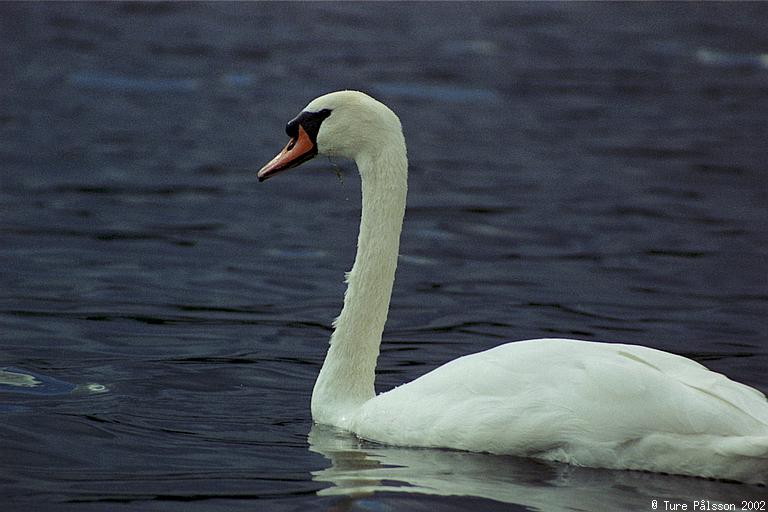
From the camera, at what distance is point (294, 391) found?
8.49m

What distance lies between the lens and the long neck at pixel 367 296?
7684 mm

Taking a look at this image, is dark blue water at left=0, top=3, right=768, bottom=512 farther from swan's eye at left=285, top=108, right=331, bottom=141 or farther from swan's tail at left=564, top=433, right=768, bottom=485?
swan's eye at left=285, top=108, right=331, bottom=141

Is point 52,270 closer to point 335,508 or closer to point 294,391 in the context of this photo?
point 294,391

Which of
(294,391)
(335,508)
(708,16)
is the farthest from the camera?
(708,16)

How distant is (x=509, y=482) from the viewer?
660 centimetres

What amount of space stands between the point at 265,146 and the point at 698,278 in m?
6.66

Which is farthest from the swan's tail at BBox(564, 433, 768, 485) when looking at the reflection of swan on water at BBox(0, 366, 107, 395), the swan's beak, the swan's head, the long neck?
the reflection of swan on water at BBox(0, 366, 107, 395)

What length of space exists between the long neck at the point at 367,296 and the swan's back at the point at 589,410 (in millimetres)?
609

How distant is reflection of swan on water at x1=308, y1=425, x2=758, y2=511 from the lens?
6355mm

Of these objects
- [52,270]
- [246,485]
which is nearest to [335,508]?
[246,485]

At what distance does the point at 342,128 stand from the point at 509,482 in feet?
6.72

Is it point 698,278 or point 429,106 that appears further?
point 429,106

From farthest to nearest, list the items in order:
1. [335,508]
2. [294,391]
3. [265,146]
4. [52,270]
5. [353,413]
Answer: [265,146]
[52,270]
[294,391]
[353,413]
[335,508]

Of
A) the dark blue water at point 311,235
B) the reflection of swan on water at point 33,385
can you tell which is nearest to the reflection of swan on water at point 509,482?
the dark blue water at point 311,235
